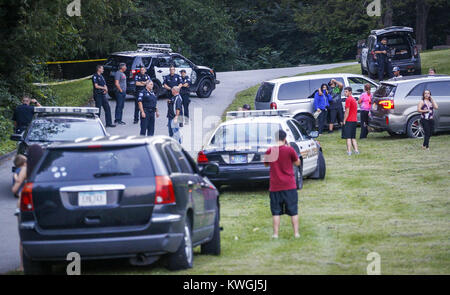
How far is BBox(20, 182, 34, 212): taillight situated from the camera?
27.8 ft

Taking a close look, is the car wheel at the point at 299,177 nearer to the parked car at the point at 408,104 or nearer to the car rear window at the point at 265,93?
the parked car at the point at 408,104

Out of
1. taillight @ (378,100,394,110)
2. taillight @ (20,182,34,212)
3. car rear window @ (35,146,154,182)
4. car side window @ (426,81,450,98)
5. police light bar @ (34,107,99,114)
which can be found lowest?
taillight @ (378,100,394,110)

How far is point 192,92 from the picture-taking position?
32188 mm

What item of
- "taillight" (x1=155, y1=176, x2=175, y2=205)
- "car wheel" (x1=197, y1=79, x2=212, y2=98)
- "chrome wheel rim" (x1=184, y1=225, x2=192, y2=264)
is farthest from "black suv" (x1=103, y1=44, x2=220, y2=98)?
"taillight" (x1=155, y1=176, x2=175, y2=205)

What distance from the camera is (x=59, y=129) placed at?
52.8 feet

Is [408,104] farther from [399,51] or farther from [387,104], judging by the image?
[399,51]

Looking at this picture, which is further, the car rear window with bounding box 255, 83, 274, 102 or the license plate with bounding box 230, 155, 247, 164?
the car rear window with bounding box 255, 83, 274, 102

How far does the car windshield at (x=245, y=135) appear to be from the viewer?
15237mm

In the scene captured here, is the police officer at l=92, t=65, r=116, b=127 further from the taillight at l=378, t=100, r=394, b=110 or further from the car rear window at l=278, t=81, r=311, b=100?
the taillight at l=378, t=100, r=394, b=110

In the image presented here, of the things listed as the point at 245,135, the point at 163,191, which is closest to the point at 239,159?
the point at 245,135

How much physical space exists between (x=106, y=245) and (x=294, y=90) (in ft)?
54.1

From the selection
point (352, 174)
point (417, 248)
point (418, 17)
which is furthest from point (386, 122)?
point (418, 17)

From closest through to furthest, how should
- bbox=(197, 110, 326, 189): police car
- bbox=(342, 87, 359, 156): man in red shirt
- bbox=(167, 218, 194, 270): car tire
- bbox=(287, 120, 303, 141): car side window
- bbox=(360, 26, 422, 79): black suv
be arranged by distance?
bbox=(167, 218, 194, 270): car tire, bbox=(197, 110, 326, 189): police car, bbox=(287, 120, 303, 141): car side window, bbox=(342, 87, 359, 156): man in red shirt, bbox=(360, 26, 422, 79): black suv

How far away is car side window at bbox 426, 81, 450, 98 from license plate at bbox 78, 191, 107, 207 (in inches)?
640
